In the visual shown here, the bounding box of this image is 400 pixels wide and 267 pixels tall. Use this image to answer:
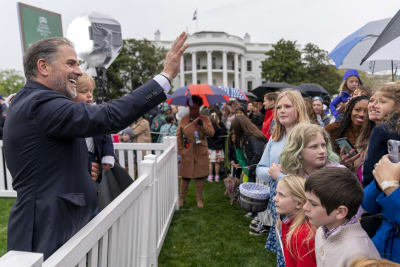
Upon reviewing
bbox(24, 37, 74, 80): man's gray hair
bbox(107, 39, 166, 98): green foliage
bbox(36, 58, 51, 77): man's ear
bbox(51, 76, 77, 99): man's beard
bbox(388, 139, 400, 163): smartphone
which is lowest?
bbox(388, 139, 400, 163): smartphone

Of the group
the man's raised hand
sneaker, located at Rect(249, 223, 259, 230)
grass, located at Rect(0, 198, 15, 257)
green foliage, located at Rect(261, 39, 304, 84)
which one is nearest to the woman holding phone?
sneaker, located at Rect(249, 223, 259, 230)

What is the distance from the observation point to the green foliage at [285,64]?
44094mm

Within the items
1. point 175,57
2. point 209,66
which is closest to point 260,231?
point 175,57

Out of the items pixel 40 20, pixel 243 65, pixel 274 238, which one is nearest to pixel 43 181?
pixel 274 238

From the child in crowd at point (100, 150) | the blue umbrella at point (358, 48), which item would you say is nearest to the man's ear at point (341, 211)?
the child in crowd at point (100, 150)

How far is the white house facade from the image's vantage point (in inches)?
2496

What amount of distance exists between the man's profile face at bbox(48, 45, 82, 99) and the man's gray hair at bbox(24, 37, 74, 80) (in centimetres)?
3

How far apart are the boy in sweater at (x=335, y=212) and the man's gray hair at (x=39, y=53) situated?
165cm

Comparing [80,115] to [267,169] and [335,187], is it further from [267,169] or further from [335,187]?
[267,169]

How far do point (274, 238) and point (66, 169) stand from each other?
2.07 metres

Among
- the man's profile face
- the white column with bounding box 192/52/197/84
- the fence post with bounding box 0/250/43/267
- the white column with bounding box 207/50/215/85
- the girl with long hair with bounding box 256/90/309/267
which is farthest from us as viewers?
the white column with bounding box 192/52/197/84

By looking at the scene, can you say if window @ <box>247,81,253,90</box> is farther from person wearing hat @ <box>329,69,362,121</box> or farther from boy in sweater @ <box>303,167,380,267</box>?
boy in sweater @ <box>303,167,380,267</box>

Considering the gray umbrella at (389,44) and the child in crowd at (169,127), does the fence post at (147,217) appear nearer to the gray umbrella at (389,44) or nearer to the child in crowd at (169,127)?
the gray umbrella at (389,44)

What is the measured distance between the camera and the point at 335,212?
5.16 feet
